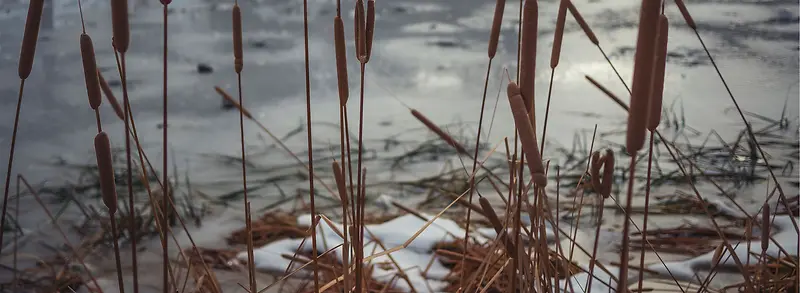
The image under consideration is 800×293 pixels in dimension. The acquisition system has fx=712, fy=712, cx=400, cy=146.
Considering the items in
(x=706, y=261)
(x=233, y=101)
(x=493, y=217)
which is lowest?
(x=706, y=261)

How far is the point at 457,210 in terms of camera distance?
1519 mm

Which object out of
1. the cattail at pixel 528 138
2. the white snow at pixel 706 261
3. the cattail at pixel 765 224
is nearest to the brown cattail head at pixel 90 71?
the cattail at pixel 528 138

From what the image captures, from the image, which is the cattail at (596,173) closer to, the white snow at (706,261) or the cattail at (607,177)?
the cattail at (607,177)

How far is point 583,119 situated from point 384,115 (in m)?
0.60

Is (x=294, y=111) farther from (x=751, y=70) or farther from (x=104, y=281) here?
(x=751, y=70)

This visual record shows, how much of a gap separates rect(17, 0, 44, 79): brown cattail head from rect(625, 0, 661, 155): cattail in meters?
0.34

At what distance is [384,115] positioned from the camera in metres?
2.21

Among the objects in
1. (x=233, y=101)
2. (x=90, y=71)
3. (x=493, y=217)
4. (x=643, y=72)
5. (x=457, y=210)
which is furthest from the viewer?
(x=457, y=210)

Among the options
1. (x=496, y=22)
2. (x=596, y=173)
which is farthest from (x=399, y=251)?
(x=596, y=173)

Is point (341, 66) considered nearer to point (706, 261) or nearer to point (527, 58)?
point (527, 58)

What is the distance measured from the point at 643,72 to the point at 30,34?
0.37m

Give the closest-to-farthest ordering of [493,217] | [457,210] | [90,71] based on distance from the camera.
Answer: [90,71]
[493,217]
[457,210]

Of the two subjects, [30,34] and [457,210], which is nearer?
[30,34]

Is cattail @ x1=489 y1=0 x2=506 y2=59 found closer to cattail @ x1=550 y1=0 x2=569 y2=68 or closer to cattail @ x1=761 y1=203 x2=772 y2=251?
cattail @ x1=550 y1=0 x2=569 y2=68
